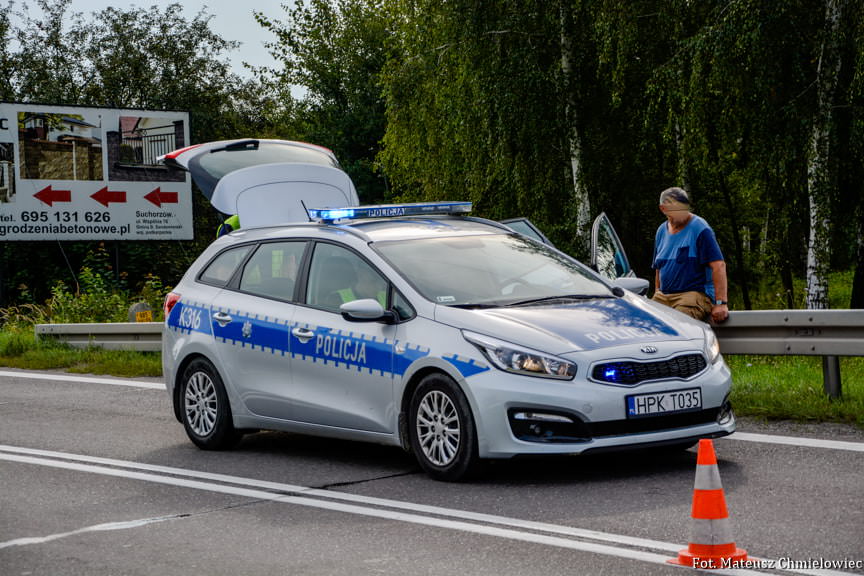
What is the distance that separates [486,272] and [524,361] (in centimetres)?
118

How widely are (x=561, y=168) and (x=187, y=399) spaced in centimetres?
1727

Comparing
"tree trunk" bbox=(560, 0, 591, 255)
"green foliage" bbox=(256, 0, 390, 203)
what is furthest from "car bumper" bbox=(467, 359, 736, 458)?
"green foliage" bbox=(256, 0, 390, 203)

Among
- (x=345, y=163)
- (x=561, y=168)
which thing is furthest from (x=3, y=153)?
(x=345, y=163)

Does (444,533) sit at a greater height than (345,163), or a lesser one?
lesser

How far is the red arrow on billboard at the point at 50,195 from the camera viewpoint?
2625cm

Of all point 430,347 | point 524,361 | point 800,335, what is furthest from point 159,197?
point 524,361

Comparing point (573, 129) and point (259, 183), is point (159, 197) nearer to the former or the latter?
point (573, 129)

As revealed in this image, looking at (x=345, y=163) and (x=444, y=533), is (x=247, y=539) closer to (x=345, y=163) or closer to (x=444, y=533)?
(x=444, y=533)

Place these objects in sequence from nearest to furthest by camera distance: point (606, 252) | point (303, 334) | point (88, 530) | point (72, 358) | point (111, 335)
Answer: point (88, 530)
point (303, 334)
point (606, 252)
point (72, 358)
point (111, 335)

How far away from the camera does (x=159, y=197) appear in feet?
89.8

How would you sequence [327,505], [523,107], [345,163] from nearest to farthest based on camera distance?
[327,505] < [523,107] < [345,163]

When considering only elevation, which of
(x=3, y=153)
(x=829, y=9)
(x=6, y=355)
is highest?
(x=829, y=9)

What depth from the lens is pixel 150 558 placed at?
569cm

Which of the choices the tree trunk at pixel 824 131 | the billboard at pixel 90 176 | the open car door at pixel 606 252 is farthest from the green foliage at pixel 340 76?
the open car door at pixel 606 252
